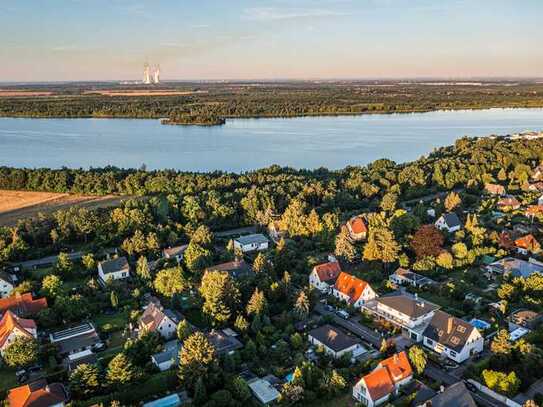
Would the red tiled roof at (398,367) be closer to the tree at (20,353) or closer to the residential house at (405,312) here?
the residential house at (405,312)

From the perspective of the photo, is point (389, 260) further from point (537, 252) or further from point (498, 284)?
point (537, 252)

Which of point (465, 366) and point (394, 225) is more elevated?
point (394, 225)

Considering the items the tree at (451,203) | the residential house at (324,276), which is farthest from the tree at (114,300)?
the tree at (451,203)

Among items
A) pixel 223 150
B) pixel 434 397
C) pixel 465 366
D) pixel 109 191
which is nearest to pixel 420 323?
pixel 465 366

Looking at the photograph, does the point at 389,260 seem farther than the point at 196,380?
Yes

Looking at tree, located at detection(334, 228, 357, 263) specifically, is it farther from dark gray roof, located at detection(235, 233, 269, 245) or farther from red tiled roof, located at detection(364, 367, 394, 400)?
red tiled roof, located at detection(364, 367, 394, 400)

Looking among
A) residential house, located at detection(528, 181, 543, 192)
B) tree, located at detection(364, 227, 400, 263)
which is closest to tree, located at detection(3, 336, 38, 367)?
tree, located at detection(364, 227, 400, 263)
